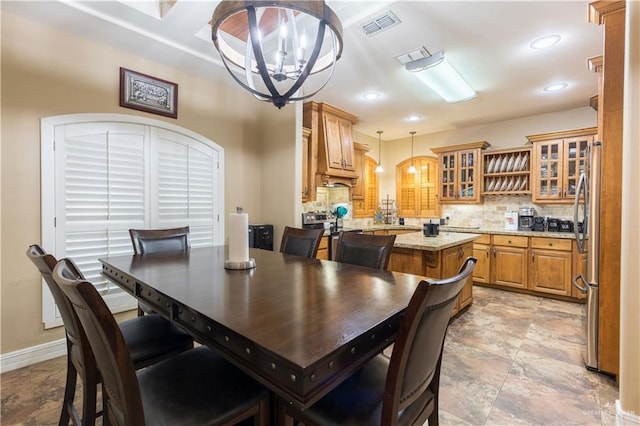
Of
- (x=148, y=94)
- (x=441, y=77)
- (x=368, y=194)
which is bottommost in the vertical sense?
(x=368, y=194)

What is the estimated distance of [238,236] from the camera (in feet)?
5.98

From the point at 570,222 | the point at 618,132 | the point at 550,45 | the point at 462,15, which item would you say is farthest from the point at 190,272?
the point at 570,222

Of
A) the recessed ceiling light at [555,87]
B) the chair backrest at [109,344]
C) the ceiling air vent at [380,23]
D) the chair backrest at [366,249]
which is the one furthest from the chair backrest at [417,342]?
the recessed ceiling light at [555,87]

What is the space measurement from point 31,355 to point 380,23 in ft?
12.7

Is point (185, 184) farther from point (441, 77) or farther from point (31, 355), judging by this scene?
point (441, 77)

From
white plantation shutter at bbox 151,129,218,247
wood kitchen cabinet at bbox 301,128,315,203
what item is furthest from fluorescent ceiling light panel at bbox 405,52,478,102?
white plantation shutter at bbox 151,129,218,247

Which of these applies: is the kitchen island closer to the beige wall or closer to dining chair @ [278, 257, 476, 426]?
dining chair @ [278, 257, 476, 426]

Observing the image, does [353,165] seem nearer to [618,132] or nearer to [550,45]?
[550,45]

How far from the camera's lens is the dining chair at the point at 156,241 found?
2.37m

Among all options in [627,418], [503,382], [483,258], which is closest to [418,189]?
[483,258]

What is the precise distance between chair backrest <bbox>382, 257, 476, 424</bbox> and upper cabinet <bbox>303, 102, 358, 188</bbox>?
348cm

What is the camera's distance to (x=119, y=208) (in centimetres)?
285

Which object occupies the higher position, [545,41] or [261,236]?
[545,41]

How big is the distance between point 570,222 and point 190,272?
5.02 m
